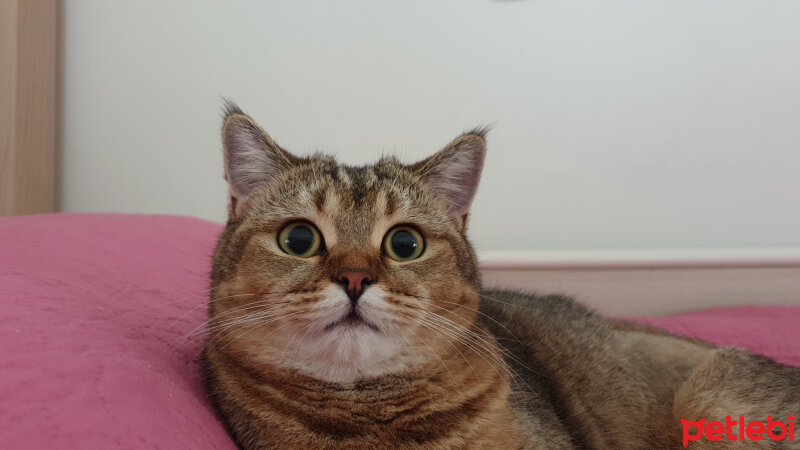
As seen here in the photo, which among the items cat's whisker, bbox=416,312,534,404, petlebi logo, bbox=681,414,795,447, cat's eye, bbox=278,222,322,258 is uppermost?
cat's eye, bbox=278,222,322,258

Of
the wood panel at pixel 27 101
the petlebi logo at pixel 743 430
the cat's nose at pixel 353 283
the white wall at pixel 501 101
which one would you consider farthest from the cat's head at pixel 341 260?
the wood panel at pixel 27 101

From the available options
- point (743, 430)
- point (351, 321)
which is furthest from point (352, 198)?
point (743, 430)

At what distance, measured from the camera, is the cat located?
914mm

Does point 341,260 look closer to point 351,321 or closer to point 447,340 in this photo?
point 351,321

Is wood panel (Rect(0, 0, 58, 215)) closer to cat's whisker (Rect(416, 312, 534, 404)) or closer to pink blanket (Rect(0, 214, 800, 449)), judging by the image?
pink blanket (Rect(0, 214, 800, 449))

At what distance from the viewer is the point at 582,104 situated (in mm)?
2430

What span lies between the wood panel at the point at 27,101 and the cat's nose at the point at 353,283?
191 centimetres

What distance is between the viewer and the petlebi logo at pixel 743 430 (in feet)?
3.95

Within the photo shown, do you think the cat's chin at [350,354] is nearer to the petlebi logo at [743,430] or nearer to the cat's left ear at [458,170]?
the cat's left ear at [458,170]

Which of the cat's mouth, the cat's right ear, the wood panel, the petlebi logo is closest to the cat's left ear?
the cat's right ear

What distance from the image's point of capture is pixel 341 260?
94cm

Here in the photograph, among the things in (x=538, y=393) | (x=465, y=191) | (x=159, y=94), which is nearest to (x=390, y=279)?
(x=465, y=191)

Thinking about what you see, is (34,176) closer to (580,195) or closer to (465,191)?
(465,191)

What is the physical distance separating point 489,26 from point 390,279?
1.80m
